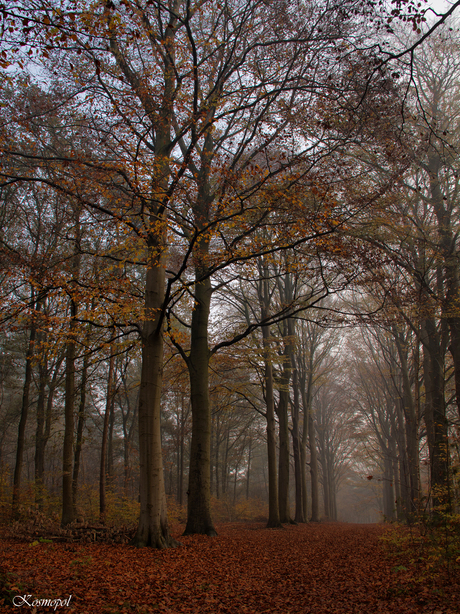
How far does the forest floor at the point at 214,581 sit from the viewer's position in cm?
341

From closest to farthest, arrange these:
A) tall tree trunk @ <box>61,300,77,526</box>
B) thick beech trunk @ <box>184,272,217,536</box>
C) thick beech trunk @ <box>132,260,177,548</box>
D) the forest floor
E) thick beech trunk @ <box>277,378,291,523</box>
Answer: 1. the forest floor
2. thick beech trunk @ <box>132,260,177,548</box>
3. thick beech trunk @ <box>184,272,217,536</box>
4. tall tree trunk @ <box>61,300,77,526</box>
5. thick beech trunk @ <box>277,378,291,523</box>

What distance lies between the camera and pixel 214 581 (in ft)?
15.0

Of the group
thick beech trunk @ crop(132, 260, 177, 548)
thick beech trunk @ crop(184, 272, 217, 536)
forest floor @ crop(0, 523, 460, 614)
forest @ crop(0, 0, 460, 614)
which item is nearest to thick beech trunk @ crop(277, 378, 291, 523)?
forest @ crop(0, 0, 460, 614)

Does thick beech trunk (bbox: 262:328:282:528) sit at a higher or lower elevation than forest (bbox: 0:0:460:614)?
lower

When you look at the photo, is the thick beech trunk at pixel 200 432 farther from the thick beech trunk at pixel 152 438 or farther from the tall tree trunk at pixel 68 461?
the tall tree trunk at pixel 68 461

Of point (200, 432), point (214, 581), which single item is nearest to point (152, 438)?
point (200, 432)

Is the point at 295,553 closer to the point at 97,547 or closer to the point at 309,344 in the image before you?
the point at 97,547

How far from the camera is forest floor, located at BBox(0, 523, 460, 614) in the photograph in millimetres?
3408

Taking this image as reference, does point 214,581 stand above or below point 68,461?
below

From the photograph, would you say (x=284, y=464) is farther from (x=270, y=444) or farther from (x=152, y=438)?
(x=152, y=438)

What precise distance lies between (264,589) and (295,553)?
2742 mm

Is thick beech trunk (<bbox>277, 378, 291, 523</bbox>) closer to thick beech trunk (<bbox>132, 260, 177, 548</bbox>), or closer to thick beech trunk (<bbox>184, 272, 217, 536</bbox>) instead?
thick beech trunk (<bbox>184, 272, 217, 536</bbox>)

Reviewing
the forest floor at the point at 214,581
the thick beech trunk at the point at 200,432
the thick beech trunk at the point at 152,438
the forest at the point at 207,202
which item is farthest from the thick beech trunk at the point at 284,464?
the thick beech trunk at the point at 152,438


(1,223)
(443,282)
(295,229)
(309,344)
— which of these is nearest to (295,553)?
(295,229)
